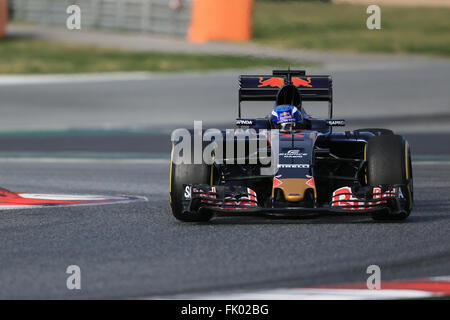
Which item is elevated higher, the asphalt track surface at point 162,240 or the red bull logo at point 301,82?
the red bull logo at point 301,82

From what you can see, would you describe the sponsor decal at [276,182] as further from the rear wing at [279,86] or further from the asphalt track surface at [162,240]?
the rear wing at [279,86]

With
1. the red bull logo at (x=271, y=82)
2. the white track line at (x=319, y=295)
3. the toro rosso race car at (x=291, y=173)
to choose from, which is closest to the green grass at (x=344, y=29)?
the red bull logo at (x=271, y=82)

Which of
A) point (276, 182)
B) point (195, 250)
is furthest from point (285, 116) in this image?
point (195, 250)

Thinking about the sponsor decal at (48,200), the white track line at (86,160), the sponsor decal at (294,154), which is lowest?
the sponsor decal at (48,200)

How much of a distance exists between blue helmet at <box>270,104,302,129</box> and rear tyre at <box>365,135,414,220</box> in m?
0.86

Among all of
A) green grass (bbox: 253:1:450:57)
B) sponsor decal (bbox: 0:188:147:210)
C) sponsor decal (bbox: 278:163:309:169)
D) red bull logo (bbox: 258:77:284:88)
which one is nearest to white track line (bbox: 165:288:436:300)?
sponsor decal (bbox: 278:163:309:169)

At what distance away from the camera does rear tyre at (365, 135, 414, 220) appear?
26.8 ft

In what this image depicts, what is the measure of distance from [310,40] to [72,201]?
18.9m

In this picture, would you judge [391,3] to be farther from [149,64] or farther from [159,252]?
[159,252]

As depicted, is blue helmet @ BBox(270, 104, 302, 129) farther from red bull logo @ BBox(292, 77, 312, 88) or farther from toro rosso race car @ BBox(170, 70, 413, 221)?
red bull logo @ BBox(292, 77, 312, 88)

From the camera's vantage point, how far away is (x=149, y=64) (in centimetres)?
2409

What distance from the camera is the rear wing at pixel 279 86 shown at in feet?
32.4

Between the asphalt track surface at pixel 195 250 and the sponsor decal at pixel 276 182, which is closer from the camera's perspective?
the asphalt track surface at pixel 195 250
